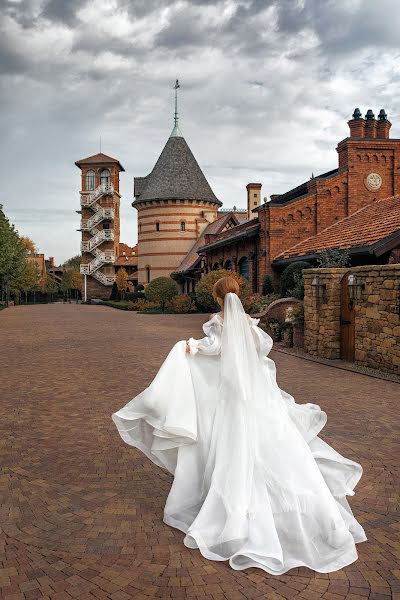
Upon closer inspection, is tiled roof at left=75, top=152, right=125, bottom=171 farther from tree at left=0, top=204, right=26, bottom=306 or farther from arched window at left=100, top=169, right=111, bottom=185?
tree at left=0, top=204, right=26, bottom=306

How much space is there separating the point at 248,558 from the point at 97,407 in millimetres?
4773

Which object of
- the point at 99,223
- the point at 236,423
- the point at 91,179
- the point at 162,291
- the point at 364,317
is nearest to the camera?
the point at 236,423

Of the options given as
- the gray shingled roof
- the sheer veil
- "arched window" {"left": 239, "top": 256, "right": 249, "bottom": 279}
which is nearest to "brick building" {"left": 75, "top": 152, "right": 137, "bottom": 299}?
the gray shingled roof

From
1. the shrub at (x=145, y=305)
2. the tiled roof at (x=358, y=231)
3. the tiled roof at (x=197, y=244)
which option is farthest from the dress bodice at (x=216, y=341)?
the tiled roof at (x=197, y=244)

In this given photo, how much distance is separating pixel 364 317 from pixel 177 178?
3748 centimetres

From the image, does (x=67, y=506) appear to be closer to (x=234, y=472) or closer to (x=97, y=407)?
(x=234, y=472)

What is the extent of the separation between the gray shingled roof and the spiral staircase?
591 inches

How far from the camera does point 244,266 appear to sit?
94.7 ft

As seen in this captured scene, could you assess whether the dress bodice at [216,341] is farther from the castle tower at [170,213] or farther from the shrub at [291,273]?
the castle tower at [170,213]

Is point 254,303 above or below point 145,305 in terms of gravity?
above

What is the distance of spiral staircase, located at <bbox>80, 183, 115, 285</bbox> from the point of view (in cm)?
6050

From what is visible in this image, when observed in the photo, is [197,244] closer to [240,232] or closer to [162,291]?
[162,291]

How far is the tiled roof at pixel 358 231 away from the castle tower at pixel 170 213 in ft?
77.1

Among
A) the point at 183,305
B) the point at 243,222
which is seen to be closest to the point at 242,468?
the point at 183,305
